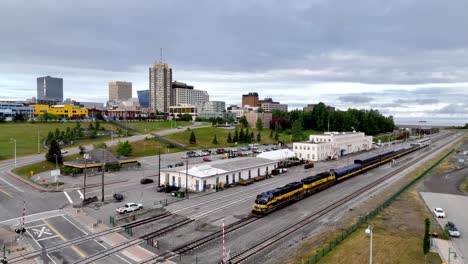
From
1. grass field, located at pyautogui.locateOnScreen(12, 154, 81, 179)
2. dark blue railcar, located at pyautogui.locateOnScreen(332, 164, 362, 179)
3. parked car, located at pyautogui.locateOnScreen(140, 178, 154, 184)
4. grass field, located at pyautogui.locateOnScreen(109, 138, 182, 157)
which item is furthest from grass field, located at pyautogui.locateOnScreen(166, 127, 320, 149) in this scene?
dark blue railcar, located at pyautogui.locateOnScreen(332, 164, 362, 179)

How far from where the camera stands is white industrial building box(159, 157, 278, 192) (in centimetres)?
5703

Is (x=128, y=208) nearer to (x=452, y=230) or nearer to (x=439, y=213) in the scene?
(x=452, y=230)

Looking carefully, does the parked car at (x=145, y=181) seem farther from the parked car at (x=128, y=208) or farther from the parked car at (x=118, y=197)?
the parked car at (x=128, y=208)

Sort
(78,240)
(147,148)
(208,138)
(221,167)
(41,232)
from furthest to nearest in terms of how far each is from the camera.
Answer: (208,138) → (147,148) → (221,167) → (41,232) → (78,240)

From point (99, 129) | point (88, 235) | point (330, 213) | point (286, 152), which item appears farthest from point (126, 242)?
point (99, 129)

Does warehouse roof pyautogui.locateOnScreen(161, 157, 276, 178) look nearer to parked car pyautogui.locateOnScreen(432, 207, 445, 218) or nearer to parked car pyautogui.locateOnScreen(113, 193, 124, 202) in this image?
parked car pyautogui.locateOnScreen(113, 193, 124, 202)

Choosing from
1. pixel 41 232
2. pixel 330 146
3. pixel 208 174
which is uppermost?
pixel 330 146

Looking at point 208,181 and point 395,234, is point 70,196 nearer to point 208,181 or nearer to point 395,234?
point 208,181

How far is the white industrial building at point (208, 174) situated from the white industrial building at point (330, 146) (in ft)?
113

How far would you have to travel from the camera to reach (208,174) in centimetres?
5788

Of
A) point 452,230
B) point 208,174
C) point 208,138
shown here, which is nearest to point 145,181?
point 208,174

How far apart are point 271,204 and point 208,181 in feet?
56.5

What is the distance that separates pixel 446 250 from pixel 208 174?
119ft

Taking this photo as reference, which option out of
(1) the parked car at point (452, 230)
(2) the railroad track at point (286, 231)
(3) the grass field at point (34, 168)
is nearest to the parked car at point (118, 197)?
(2) the railroad track at point (286, 231)
